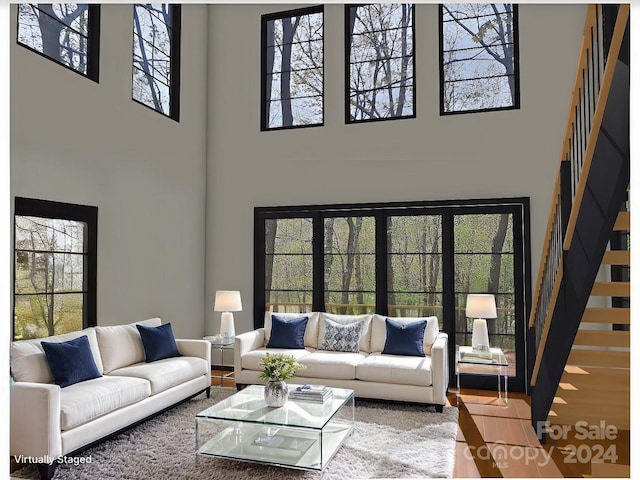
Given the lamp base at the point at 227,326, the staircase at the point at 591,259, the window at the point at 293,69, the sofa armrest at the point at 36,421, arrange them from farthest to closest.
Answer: the window at the point at 293,69
the lamp base at the point at 227,326
the sofa armrest at the point at 36,421
the staircase at the point at 591,259

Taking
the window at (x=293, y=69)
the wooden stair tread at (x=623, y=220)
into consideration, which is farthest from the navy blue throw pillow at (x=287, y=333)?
the wooden stair tread at (x=623, y=220)

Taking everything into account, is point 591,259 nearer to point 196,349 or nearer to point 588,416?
point 588,416

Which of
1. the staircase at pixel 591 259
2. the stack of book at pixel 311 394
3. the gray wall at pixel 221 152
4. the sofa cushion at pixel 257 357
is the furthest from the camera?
the sofa cushion at pixel 257 357

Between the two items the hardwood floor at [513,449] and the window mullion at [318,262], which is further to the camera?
the window mullion at [318,262]

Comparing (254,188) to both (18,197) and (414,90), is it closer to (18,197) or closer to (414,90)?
(414,90)

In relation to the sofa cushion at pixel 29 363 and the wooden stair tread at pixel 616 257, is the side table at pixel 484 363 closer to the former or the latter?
the wooden stair tread at pixel 616 257

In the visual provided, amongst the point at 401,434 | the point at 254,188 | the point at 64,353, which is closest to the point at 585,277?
the point at 401,434

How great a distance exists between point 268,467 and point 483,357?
258 centimetres

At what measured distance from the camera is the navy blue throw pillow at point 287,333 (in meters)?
5.82

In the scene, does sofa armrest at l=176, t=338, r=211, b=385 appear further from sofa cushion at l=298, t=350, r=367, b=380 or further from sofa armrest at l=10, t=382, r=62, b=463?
sofa armrest at l=10, t=382, r=62, b=463

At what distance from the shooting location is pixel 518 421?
4.63m
